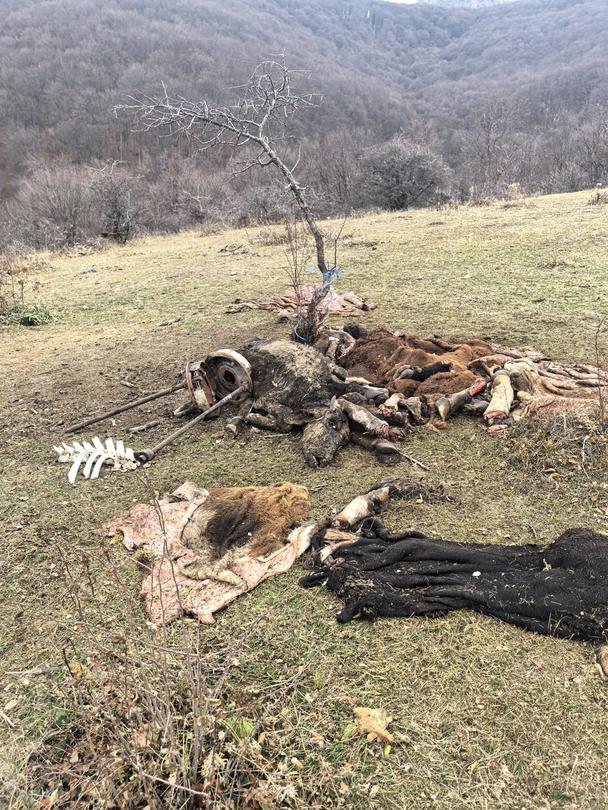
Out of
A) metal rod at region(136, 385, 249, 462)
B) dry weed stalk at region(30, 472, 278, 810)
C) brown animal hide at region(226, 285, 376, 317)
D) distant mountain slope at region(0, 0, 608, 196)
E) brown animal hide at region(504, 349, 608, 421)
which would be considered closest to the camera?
dry weed stalk at region(30, 472, 278, 810)

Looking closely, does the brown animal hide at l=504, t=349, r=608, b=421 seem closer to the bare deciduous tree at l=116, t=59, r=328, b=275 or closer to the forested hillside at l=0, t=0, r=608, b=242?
the bare deciduous tree at l=116, t=59, r=328, b=275

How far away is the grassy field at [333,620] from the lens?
1.81m

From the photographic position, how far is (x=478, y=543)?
282 cm

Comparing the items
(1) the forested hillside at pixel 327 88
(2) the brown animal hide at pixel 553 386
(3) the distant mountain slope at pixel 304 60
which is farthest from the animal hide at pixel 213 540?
(3) the distant mountain slope at pixel 304 60

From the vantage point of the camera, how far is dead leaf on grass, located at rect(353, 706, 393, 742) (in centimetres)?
192

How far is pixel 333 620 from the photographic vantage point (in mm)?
2459

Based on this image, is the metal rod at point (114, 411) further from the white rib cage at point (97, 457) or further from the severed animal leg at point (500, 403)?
the severed animal leg at point (500, 403)

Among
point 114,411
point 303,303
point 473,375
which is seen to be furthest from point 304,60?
point 114,411

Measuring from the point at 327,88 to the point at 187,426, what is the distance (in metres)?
71.2

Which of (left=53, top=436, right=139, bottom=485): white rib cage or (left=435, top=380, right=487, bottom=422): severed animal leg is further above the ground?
(left=435, top=380, right=487, bottom=422): severed animal leg

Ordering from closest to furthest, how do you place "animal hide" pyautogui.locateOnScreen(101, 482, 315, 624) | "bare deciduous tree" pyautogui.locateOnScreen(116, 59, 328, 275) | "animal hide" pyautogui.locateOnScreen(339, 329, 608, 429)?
"animal hide" pyautogui.locateOnScreen(101, 482, 315, 624), "animal hide" pyautogui.locateOnScreen(339, 329, 608, 429), "bare deciduous tree" pyautogui.locateOnScreen(116, 59, 328, 275)

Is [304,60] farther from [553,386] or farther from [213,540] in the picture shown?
[213,540]

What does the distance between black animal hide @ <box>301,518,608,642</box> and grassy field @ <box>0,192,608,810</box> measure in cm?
8

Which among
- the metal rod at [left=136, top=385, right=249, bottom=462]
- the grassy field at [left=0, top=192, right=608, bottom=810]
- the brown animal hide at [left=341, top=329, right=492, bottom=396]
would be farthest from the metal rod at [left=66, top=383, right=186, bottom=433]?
the brown animal hide at [left=341, top=329, right=492, bottom=396]
